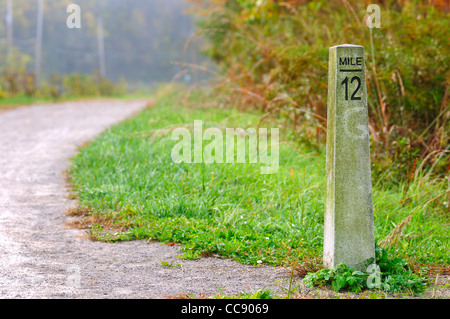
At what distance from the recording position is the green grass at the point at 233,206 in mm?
4352

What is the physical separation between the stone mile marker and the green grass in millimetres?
426

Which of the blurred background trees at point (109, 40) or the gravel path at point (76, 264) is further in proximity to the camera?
the blurred background trees at point (109, 40)

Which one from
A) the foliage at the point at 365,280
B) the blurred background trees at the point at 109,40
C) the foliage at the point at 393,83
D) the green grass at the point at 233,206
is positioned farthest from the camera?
the blurred background trees at the point at 109,40

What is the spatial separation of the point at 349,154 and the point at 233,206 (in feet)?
6.77

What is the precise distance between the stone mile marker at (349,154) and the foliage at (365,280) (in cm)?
14

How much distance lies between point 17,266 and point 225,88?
6.82m

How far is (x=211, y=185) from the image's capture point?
5.70 metres

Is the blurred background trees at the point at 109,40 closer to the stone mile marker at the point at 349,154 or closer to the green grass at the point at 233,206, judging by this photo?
the green grass at the point at 233,206

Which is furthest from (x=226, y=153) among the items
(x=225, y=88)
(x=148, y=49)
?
(x=148, y=49)

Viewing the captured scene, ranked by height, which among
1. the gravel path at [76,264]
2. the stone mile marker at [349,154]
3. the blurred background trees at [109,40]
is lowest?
the gravel path at [76,264]

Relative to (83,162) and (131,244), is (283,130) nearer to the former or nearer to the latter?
(83,162)

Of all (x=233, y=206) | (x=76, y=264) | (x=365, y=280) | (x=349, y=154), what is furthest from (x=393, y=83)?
(x=76, y=264)

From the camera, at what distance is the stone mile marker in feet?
11.3

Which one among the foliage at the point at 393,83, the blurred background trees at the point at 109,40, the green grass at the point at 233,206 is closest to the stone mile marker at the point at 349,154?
the green grass at the point at 233,206
